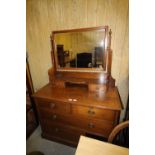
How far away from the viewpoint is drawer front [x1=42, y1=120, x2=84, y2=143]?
1.62m

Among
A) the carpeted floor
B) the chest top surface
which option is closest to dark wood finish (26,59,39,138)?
the carpeted floor

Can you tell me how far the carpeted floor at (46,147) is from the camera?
167 cm

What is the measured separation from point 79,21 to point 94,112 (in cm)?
121

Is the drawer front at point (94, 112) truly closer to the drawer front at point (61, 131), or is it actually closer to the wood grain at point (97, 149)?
the drawer front at point (61, 131)

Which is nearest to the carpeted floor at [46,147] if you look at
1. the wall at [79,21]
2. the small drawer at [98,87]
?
the small drawer at [98,87]

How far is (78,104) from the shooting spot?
137cm

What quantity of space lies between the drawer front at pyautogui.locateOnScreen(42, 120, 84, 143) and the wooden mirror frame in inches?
24.6

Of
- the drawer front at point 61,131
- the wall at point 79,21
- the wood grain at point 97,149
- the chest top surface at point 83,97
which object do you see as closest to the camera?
the wood grain at point 97,149

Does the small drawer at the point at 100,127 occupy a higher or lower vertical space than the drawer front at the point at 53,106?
lower

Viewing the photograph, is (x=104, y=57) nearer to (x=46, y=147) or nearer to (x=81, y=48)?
(x=81, y=48)

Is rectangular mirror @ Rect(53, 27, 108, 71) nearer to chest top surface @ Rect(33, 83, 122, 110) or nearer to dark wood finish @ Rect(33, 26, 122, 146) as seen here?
dark wood finish @ Rect(33, 26, 122, 146)

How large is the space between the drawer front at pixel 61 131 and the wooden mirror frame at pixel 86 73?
62 cm

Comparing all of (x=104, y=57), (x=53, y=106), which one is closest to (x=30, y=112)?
(x=53, y=106)
